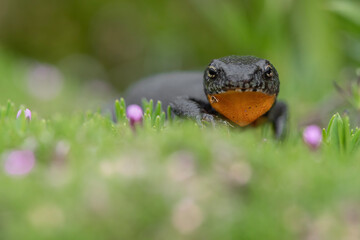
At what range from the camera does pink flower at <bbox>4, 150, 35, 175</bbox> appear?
180cm

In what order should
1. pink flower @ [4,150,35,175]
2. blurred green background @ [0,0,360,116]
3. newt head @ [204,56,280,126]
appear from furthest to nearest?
blurred green background @ [0,0,360,116]
newt head @ [204,56,280,126]
pink flower @ [4,150,35,175]

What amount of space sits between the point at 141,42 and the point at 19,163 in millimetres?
8436

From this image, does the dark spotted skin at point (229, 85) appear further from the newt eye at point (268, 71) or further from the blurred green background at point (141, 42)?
the blurred green background at point (141, 42)

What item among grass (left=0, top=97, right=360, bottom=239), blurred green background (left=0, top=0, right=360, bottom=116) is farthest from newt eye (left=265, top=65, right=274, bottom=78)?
blurred green background (left=0, top=0, right=360, bottom=116)

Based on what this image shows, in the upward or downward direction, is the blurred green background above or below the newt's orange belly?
above

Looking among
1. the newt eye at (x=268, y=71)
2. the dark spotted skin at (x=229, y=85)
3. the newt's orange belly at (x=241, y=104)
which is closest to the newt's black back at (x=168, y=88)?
the dark spotted skin at (x=229, y=85)

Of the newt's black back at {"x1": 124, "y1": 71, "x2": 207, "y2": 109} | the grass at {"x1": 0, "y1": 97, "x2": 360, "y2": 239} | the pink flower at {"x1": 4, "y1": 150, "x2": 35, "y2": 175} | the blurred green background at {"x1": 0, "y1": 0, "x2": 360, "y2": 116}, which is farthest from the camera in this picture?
the blurred green background at {"x1": 0, "y1": 0, "x2": 360, "y2": 116}

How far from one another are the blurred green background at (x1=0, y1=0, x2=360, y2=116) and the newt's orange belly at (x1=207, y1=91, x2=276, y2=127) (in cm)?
311

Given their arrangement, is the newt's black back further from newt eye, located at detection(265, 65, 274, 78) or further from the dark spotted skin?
Answer: newt eye, located at detection(265, 65, 274, 78)

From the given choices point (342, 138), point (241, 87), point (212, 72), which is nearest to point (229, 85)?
point (241, 87)

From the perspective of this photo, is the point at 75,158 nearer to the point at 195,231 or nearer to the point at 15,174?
the point at 15,174

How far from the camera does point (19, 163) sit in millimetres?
1854

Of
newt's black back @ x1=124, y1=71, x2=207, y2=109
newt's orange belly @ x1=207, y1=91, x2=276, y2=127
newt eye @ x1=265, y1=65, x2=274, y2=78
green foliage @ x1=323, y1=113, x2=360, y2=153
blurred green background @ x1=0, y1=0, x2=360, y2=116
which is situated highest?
blurred green background @ x1=0, y1=0, x2=360, y2=116

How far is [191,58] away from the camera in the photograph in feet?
32.1
